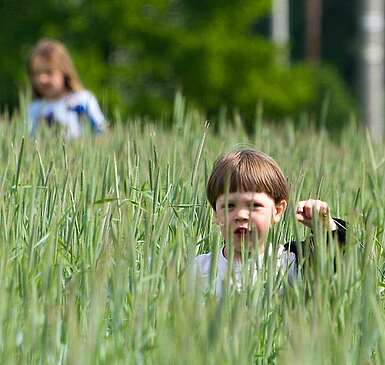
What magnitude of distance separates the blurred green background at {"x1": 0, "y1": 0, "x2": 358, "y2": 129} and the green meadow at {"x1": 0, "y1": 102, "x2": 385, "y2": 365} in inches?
425

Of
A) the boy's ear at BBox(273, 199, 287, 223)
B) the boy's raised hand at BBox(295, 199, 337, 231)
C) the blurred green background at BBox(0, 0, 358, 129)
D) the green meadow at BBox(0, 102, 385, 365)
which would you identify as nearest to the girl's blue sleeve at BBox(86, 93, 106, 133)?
the green meadow at BBox(0, 102, 385, 365)

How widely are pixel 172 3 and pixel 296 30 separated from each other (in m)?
19.5

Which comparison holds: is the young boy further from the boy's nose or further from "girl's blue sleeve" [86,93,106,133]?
"girl's blue sleeve" [86,93,106,133]

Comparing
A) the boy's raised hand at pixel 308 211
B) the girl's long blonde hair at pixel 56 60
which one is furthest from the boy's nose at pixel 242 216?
the girl's long blonde hair at pixel 56 60

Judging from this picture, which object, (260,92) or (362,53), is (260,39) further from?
(362,53)

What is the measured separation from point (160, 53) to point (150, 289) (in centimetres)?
1321

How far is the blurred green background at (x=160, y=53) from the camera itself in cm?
1495

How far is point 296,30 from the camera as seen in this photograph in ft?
116

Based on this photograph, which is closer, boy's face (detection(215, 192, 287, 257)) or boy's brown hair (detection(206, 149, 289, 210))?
boy's face (detection(215, 192, 287, 257))

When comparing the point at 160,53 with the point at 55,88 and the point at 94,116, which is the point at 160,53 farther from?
the point at 94,116

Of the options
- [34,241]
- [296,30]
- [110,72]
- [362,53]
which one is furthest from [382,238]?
[296,30]

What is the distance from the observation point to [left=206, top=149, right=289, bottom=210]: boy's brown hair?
10.1 ft

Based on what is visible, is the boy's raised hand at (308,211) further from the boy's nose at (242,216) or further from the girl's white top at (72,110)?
the girl's white top at (72,110)

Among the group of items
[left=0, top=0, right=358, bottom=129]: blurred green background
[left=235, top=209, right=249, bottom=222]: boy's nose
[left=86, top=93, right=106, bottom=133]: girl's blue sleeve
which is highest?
[left=0, top=0, right=358, bottom=129]: blurred green background
